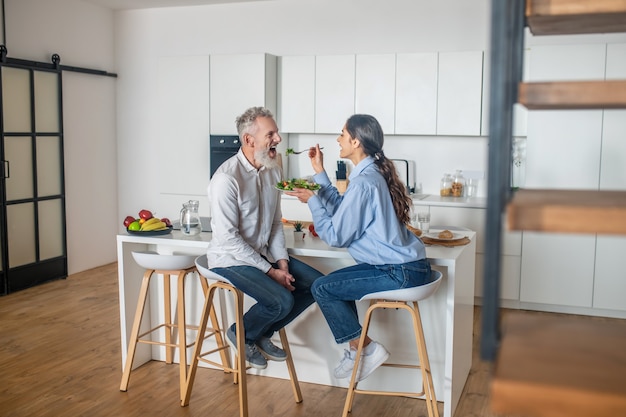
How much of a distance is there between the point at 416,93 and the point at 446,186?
0.89 m

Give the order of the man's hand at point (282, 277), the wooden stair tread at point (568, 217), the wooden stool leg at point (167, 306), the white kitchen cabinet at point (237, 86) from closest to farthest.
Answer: the wooden stair tread at point (568, 217)
the man's hand at point (282, 277)
the wooden stool leg at point (167, 306)
the white kitchen cabinet at point (237, 86)

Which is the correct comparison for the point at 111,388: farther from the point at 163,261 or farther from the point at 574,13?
the point at 574,13

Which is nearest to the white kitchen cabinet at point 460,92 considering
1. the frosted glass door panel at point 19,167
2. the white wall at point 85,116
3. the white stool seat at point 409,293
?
the white stool seat at point 409,293

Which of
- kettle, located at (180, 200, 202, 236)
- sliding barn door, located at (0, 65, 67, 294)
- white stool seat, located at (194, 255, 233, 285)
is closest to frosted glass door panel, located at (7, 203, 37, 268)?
sliding barn door, located at (0, 65, 67, 294)

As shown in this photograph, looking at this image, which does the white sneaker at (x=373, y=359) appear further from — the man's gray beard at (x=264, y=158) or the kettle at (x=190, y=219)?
the kettle at (x=190, y=219)

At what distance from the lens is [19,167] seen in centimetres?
632

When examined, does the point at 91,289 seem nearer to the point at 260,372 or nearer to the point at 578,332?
the point at 260,372

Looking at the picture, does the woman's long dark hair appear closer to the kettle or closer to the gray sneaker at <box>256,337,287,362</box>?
the gray sneaker at <box>256,337,287,362</box>

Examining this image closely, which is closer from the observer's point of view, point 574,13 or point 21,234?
point 574,13

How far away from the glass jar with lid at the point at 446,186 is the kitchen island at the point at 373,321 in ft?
6.66

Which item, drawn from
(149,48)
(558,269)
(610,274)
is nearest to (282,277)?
(558,269)

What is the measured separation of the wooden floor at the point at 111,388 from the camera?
374cm

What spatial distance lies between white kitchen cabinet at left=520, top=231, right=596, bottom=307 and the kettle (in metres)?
2.84

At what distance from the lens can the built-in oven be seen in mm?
6457
